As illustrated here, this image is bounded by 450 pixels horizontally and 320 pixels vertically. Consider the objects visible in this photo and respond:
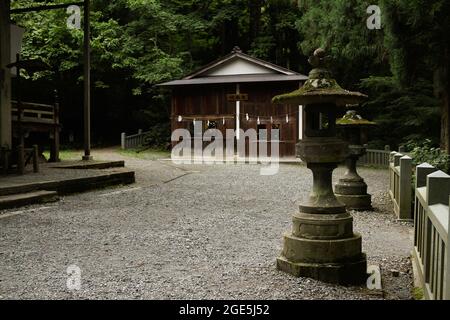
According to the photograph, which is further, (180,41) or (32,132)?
(180,41)

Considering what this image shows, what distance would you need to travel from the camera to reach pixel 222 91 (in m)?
22.9

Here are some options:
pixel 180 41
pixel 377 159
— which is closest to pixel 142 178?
pixel 377 159

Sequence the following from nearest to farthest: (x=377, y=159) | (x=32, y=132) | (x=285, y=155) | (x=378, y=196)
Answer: (x=378, y=196)
(x=32, y=132)
(x=377, y=159)
(x=285, y=155)

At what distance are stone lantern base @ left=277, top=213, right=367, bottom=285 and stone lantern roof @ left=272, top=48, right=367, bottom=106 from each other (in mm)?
1164

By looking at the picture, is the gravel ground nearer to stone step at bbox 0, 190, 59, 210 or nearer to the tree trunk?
stone step at bbox 0, 190, 59, 210

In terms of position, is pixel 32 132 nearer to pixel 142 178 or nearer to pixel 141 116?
pixel 142 178

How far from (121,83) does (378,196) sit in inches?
872

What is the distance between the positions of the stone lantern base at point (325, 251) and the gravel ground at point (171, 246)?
119 mm

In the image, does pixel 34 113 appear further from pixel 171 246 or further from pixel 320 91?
pixel 320 91

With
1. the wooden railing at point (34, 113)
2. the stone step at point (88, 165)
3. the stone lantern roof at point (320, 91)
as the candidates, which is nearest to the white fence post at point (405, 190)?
the stone lantern roof at point (320, 91)

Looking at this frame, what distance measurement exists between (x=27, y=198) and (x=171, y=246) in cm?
423

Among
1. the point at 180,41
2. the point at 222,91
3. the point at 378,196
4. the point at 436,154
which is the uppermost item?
the point at 180,41

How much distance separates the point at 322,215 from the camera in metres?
4.75

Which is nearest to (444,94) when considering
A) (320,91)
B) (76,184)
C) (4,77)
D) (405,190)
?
(405,190)
